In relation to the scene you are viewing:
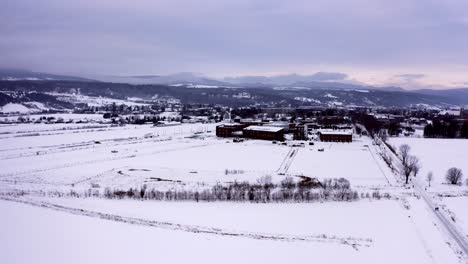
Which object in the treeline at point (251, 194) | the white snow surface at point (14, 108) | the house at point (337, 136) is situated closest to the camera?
the treeline at point (251, 194)

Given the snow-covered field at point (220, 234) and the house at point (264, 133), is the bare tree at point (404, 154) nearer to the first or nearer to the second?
the snow-covered field at point (220, 234)

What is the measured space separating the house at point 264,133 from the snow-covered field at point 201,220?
1135 centimetres

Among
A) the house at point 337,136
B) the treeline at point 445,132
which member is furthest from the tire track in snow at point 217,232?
the treeline at point 445,132

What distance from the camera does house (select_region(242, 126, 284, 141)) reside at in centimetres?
3816

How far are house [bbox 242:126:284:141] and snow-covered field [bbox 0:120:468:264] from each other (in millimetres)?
11355

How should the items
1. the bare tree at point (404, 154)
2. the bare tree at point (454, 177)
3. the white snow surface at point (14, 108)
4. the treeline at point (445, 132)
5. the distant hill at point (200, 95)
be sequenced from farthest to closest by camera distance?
1. the distant hill at point (200, 95)
2. the white snow surface at point (14, 108)
3. the treeline at point (445, 132)
4. the bare tree at point (404, 154)
5. the bare tree at point (454, 177)

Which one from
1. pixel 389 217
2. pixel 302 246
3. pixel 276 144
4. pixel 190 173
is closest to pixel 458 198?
pixel 389 217

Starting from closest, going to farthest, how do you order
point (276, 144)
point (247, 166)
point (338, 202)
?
point (338, 202) → point (247, 166) → point (276, 144)

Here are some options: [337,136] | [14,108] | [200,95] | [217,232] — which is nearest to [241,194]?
[217,232]

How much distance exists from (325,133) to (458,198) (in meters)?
20.7

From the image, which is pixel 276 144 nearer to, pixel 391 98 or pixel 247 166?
pixel 247 166

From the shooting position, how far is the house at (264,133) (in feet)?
125

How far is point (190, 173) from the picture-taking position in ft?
73.6

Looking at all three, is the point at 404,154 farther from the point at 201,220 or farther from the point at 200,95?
the point at 200,95
